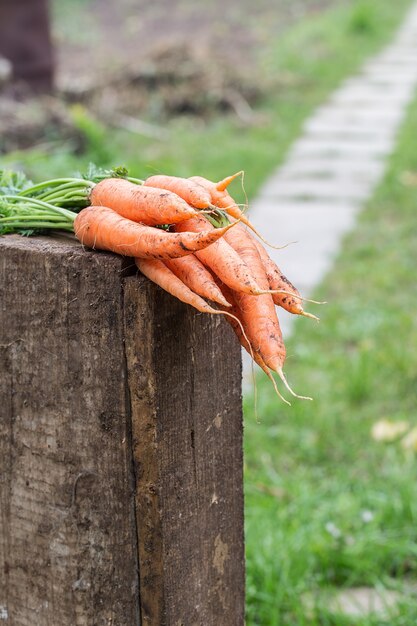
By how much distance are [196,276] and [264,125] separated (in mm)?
8228

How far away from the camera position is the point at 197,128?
31.7 ft

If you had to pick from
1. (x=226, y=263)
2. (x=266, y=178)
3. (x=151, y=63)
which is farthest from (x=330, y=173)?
(x=226, y=263)

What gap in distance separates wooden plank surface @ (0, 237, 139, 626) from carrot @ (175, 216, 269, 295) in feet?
0.48

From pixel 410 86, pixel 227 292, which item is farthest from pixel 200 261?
pixel 410 86

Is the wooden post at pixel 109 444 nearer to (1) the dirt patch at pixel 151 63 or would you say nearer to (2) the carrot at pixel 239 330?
(2) the carrot at pixel 239 330

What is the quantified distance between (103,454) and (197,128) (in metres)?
8.20

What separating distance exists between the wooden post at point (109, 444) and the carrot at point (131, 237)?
1.3 inches

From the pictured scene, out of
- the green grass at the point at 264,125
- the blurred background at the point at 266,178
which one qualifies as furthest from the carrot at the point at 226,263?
the green grass at the point at 264,125

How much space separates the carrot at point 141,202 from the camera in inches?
61.9

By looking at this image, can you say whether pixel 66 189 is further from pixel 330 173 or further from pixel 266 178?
pixel 330 173

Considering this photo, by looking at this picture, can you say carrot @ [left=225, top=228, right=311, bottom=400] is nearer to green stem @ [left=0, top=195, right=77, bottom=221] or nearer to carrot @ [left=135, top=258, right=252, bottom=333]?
carrot @ [left=135, top=258, right=252, bottom=333]

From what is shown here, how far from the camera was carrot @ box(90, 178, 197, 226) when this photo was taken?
1.57 m

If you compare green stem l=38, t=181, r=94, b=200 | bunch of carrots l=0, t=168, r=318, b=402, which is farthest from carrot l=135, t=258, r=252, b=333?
green stem l=38, t=181, r=94, b=200

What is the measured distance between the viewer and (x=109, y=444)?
1721 millimetres
